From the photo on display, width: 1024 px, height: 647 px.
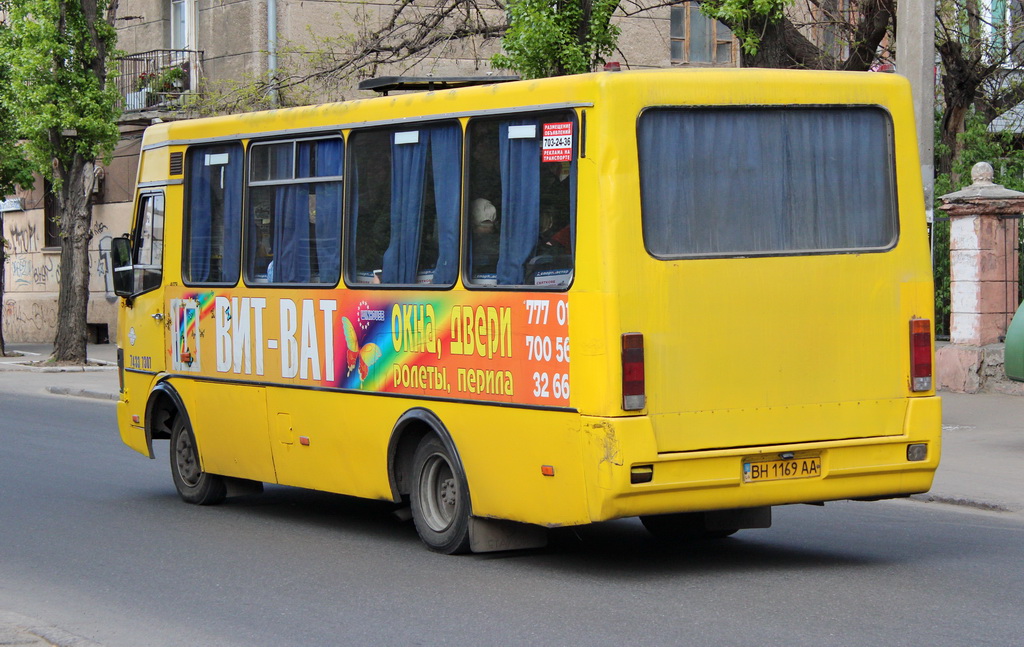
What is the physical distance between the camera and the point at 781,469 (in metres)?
8.13

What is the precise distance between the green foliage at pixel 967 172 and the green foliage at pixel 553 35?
15.8 feet

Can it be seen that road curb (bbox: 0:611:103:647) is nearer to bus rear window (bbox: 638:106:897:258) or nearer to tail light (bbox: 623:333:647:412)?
tail light (bbox: 623:333:647:412)

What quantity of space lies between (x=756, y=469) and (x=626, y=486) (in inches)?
32.3

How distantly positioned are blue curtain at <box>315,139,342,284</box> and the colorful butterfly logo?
35 centimetres

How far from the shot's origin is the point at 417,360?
29.6ft

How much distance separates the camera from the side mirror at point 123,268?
1207 centimetres

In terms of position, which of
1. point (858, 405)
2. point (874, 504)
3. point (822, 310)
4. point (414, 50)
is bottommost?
point (874, 504)

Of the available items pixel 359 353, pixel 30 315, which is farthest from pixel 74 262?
pixel 359 353

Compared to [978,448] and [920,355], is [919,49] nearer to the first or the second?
[978,448]

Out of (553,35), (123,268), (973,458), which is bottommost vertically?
(973,458)

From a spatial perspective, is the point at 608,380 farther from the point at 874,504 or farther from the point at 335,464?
the point at 874,504

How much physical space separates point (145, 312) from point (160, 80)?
21.2 metres

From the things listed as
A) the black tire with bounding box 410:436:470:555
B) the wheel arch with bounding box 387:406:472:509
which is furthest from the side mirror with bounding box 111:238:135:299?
the black tire with bounding box 410:436:470:555

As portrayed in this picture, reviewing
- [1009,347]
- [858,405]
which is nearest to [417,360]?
[858,405]
